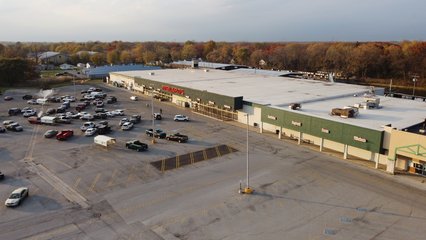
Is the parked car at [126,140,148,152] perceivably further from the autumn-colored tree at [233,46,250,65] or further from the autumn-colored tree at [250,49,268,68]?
the autumn-colored tree at [233,46,250,65]

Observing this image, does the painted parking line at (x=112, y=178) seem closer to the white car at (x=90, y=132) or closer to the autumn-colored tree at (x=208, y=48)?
the white car at (x=90, y=132)

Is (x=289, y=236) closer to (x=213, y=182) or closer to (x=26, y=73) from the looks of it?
(x=213, y=182)

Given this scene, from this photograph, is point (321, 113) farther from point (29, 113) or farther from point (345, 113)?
point (29, 113)

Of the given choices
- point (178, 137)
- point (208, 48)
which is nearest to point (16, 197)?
point (178, 137)

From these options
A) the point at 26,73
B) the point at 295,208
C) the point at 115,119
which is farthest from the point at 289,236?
the point at 26,73

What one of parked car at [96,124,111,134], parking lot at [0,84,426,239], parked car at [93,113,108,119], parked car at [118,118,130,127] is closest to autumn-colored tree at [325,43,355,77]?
parking lot at [0,84,426,239]

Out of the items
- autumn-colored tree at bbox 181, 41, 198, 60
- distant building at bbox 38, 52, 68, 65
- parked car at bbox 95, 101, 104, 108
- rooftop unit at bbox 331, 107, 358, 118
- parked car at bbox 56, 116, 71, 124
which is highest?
autumn-colored tree at bbox 181, 41, 198, 60
